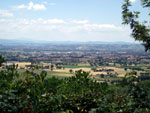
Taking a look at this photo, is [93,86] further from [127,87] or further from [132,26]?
[132,26]

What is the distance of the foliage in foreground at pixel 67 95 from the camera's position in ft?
11.8

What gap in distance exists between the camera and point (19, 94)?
3891 mm

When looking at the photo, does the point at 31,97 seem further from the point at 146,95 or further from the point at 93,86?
the point at 146,95

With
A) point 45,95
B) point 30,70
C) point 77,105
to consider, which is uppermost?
point 30,70

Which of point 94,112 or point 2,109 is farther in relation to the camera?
point 94,112

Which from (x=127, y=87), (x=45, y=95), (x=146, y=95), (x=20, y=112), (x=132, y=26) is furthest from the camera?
(x=132, y=26)

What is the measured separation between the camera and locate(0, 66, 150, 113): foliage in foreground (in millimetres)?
3590

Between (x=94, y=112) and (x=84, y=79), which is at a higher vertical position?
(x=84, y=79)

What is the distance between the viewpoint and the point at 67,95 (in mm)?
4465

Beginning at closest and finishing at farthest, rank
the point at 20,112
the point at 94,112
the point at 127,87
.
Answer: the point at 20,112 < the point at 94,112 < the point at 127,87

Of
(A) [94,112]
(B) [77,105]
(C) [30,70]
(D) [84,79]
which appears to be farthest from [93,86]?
(C) [30,70]

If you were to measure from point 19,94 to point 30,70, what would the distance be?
98 cm

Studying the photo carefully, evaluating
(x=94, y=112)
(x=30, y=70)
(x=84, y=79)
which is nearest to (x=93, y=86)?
(x=84, y=79)

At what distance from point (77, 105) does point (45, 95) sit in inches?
30.0
